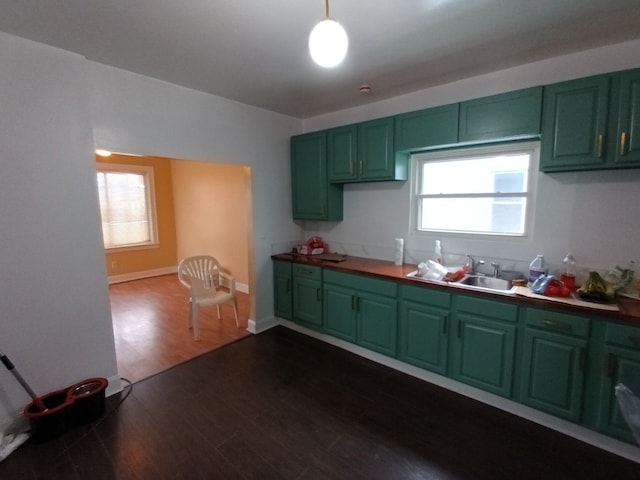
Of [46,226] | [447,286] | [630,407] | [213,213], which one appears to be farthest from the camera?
[213,213]

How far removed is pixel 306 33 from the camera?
1.88 m

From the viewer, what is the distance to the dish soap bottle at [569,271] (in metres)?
2.17

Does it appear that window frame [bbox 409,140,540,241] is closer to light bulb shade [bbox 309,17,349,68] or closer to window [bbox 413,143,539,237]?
window [bbox 413,143,539,237]

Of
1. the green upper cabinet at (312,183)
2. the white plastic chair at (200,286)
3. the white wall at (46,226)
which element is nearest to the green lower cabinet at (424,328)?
the green upper cabinet at (312,183)

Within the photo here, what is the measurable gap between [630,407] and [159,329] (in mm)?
4010

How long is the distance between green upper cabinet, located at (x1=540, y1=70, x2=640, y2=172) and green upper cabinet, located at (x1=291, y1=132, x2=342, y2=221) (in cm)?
193

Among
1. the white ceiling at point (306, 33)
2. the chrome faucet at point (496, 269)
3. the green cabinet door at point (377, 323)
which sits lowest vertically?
the green cabinet door at point (377, 323)

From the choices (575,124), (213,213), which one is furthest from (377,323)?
(213,213)

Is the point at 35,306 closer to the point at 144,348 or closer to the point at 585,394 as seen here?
the point at 144,348

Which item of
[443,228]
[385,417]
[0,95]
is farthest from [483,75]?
[0,95]

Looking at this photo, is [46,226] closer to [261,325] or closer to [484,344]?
[261,325]

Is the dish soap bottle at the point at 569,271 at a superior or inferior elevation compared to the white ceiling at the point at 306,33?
inferior

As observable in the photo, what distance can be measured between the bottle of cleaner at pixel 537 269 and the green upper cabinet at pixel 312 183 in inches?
75.2

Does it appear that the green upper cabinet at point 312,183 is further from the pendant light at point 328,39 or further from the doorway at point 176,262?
the pendant light at point 328,39
